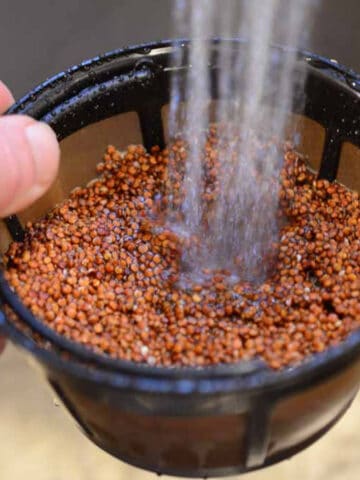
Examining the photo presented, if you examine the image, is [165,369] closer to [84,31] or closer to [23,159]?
[23,159]

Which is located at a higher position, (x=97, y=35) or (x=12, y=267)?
(x=97, y=35)

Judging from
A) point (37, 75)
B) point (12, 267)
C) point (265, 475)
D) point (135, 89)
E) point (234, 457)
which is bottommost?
point (265, 475)

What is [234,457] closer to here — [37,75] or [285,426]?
[285,426]

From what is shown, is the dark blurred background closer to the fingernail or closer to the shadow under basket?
the shadow under basket

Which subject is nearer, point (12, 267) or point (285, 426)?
point (285, 426)

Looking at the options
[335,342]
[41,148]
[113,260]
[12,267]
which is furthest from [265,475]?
[41,148]

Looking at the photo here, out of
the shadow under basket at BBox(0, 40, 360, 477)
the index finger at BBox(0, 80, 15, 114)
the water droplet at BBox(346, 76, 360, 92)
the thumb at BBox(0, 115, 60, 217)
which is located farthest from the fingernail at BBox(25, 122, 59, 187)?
the water droplet at BBox(346, 76, 360, 92)
